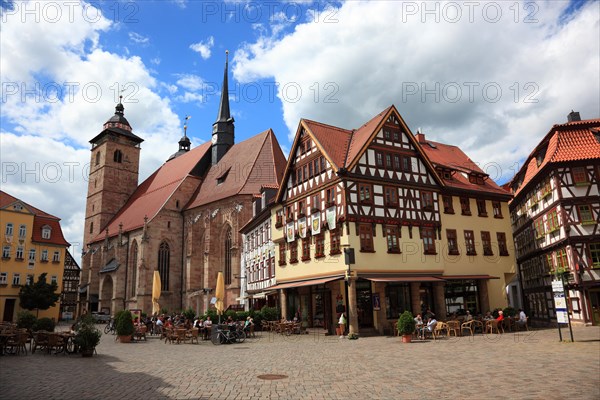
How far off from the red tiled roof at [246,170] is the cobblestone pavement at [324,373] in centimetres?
3063

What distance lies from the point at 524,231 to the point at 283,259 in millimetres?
20834

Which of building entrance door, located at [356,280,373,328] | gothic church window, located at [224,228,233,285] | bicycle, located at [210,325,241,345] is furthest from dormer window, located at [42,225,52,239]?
building entrance door, located at [356,280,373,328]

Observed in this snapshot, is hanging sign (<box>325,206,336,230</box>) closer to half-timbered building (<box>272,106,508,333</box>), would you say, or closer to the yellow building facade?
half-timbered building (<box>272,106,508,333</box>)

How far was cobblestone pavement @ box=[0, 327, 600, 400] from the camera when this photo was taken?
29.9 ft

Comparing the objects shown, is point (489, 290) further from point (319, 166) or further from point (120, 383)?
point (120, 383)

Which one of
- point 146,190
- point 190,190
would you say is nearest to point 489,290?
point 190,190

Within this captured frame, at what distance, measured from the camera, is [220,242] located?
47.8 meters

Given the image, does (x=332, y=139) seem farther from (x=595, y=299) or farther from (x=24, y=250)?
(x=24, y=250)

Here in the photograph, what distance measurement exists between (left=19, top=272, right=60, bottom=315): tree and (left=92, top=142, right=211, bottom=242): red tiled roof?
40.7 ft

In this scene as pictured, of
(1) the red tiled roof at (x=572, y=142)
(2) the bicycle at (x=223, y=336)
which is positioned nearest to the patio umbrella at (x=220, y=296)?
(2) the bicycle at (x=223, y=336)

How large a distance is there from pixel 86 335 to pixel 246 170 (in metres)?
34.2

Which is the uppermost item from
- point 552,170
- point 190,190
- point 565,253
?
point 190,190

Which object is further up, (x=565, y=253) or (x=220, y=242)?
(x=220, y=242)

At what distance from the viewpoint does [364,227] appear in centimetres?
2473
